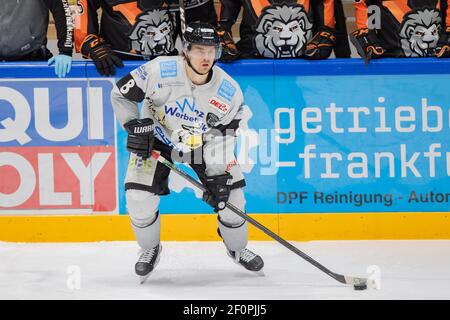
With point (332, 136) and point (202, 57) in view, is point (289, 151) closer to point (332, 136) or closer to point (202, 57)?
point (332, 136)

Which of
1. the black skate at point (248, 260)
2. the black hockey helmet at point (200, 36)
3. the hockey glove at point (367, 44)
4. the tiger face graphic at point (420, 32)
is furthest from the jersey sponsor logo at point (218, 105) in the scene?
the tiger face graphic at point (420, 32)

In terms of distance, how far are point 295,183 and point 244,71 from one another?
2.28 ft

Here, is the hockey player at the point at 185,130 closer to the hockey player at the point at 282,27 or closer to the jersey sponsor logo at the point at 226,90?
the jersey sponsor logo at the point at 226,90

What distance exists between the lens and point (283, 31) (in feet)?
20.5

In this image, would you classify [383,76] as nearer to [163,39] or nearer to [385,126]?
[385,126]

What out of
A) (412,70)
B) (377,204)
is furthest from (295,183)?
(412,70)

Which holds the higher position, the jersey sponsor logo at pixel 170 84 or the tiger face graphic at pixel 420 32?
the tiger face graphic at pixel 420 32

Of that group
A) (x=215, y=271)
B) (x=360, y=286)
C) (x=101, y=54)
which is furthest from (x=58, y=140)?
(x=360, y=286)

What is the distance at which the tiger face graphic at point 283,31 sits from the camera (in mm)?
6227

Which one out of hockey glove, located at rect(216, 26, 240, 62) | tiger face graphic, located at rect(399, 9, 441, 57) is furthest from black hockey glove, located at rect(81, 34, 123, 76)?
tiger face graphic, located at rect(399, 9, 441, 57)

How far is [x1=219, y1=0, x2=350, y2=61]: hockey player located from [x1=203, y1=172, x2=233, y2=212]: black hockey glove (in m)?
1.02

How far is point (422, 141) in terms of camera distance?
6266 millimetres

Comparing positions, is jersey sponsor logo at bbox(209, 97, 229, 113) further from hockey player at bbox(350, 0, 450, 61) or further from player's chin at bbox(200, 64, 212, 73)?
hockey player at bbox(350, 0, 450, 61)

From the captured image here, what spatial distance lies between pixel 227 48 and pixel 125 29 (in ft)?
1.91
